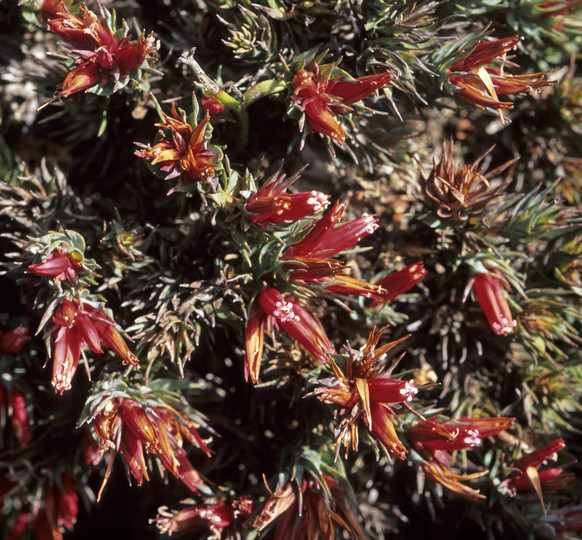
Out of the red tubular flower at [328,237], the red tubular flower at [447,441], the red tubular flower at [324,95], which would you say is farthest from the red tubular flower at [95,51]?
the red tubular flower at [447,441]

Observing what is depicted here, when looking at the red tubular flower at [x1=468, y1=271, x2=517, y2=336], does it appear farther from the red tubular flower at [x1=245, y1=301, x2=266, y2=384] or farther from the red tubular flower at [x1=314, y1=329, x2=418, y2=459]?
the red tubular flower at [x1=245, y1=301, x2=266, y2=384]

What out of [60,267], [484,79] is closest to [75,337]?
[60,267]

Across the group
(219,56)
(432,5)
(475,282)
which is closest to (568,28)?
(432,5)

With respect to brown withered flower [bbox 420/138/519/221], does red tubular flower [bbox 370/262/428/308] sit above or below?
below

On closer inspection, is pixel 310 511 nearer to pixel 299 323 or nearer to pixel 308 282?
pixel 299 323

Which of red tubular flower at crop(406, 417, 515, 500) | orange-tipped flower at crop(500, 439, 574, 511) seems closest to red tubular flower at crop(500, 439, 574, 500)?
orange-tipped flower at crop(500, 439, 574, 511)

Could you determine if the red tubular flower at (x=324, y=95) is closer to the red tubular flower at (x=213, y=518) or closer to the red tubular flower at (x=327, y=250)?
the red tubular flower at (x=327, y=250)
